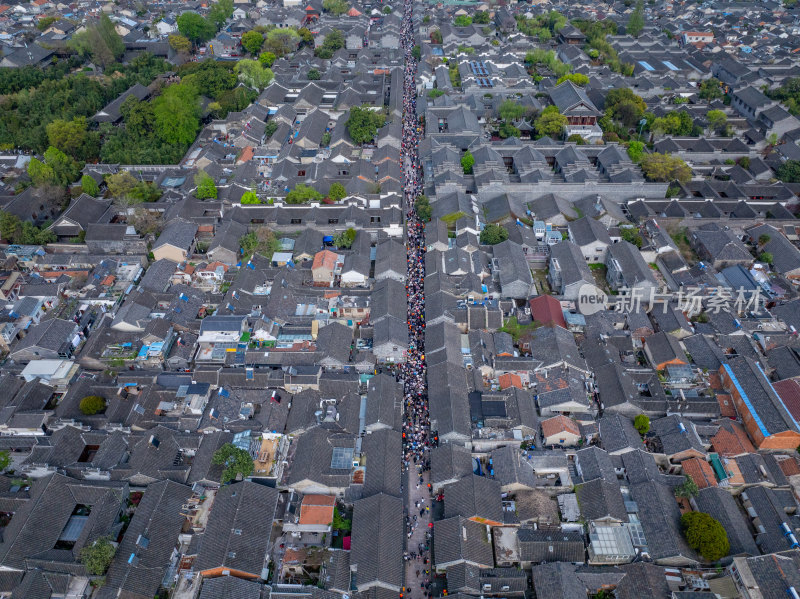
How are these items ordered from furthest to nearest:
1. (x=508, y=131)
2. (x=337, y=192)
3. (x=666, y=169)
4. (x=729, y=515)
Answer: (x=508, y=131) < (x=666, y=169) < (x=337, y=192) < (x=729, y=515)

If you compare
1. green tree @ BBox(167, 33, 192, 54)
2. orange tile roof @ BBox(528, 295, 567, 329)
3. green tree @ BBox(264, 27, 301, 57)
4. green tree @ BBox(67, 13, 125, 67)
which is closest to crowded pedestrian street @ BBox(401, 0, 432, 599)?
orange tile roof @ BBox(528, 295, 567, 329)

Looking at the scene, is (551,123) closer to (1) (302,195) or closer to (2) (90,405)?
(1) (302,195)

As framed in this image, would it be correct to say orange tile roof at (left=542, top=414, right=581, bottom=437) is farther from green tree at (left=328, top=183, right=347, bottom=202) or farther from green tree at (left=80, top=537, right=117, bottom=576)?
green tree at (left=328, top=183, right=347, bottom=202)

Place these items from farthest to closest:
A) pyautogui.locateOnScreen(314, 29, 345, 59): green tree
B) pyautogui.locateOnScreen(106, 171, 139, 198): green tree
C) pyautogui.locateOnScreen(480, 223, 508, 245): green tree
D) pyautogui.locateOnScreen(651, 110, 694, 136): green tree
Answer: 1. pyautogui.locateOnScreen(314, 29, 345, 59): green tree
2. pyautogui.locateOnScreen(651, 110, 694, 136): green tree
3. pyautogui.locateOnScreen(106, 171, 139, 198): green tree
4. pyautogui.locateOnScreen(480, 223, 508, 245): green tree

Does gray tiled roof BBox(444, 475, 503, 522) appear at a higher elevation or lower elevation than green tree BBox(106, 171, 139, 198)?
lower

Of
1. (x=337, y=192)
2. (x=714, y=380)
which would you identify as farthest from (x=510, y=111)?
(x=714, y=380)

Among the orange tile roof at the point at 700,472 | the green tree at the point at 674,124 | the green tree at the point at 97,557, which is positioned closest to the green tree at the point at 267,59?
the green tree at the point at 674,124
